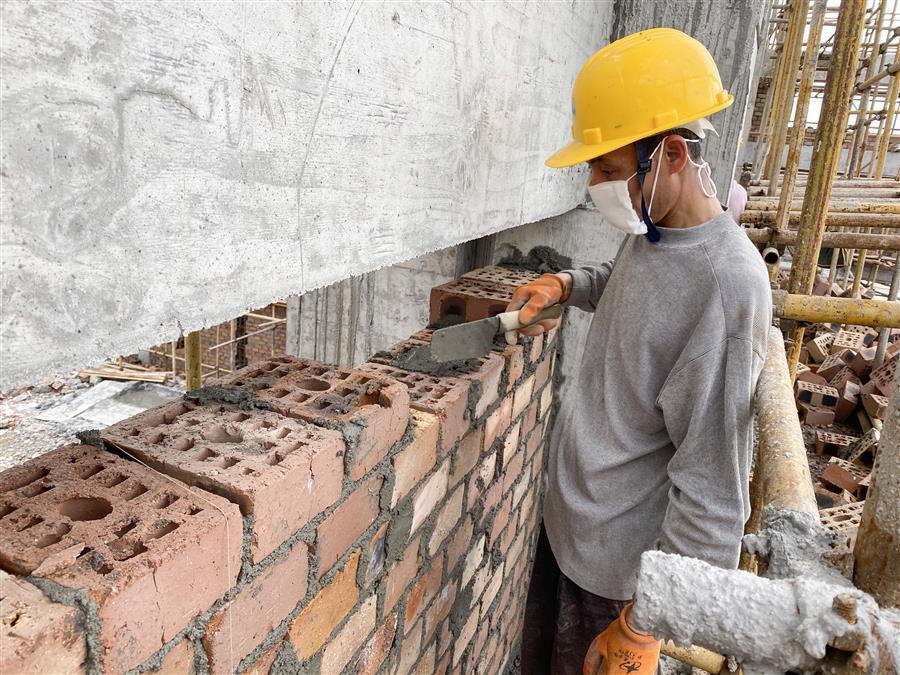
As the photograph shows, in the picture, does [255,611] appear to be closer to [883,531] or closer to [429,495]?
[429,495]

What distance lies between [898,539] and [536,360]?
192 cm

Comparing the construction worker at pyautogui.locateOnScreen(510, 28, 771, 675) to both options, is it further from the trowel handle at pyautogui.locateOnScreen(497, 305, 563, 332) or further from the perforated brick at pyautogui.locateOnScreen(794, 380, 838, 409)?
the perforated brick at pyautogui.locateOnScreen(794, 380, 838, 409)

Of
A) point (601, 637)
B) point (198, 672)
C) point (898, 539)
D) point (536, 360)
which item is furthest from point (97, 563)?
point (536, 360)

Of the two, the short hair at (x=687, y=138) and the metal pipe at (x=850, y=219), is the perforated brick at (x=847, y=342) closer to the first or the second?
the metal pipe at (x=850, y=219)

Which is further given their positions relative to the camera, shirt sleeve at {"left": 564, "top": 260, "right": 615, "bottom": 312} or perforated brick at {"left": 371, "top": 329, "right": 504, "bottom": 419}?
shirt sleeve at {"left": 564, "top": 260, "right": 615, "bottom": 312}

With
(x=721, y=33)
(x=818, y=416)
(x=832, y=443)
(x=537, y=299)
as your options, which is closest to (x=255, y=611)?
(x=537, y=299)

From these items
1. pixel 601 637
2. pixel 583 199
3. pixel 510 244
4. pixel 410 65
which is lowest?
pixel 601 637

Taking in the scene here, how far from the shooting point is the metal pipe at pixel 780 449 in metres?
1.06

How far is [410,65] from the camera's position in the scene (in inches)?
48.3

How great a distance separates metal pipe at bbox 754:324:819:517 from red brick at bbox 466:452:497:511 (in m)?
0.91

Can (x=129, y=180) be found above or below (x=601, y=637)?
above

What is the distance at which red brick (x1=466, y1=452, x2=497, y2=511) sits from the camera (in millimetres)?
2047

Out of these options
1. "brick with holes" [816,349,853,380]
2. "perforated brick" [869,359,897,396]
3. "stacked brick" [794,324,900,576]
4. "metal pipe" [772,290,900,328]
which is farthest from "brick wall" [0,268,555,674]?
"brick with holes" [816,349,853,380]

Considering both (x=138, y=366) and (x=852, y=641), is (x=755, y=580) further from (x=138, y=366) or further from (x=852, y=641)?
(x=138, y=366)
